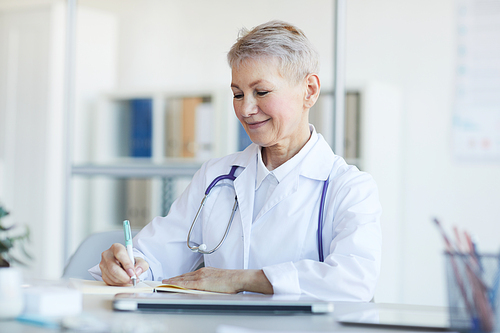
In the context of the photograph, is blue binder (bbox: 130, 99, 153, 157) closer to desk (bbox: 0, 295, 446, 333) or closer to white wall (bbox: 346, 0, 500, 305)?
white wall (bbox: 346, 0, 500, 305)

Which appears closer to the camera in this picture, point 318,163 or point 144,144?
point 318,163

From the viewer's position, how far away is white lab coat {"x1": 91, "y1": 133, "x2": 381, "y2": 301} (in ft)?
3.66

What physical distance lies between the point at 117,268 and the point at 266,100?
56 centimetres

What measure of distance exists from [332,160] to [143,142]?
2.80 meters

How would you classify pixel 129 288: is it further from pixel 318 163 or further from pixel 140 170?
pixel 140 170

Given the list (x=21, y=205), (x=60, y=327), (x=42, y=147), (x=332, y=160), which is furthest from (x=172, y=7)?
(x=60, y=327)

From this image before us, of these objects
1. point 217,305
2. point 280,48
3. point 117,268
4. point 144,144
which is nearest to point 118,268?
point 117,268

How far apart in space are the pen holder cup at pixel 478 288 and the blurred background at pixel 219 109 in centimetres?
252

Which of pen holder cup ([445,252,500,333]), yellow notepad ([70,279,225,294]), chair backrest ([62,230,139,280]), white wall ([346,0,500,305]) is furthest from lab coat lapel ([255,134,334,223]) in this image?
white wall ([346,0,500,305])

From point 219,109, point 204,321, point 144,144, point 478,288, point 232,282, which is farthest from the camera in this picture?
point 144,144

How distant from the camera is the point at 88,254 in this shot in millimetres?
1503

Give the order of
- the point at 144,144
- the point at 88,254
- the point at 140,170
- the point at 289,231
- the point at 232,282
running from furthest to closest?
1. the point at 144,144
2. the point at 140,170
3. the point at 88,254
4. the point at 289,231
5. the point at 232,282

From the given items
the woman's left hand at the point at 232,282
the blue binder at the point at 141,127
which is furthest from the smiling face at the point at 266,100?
the blue binder at the point at 141,127

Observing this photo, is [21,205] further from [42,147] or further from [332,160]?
[332,160]
